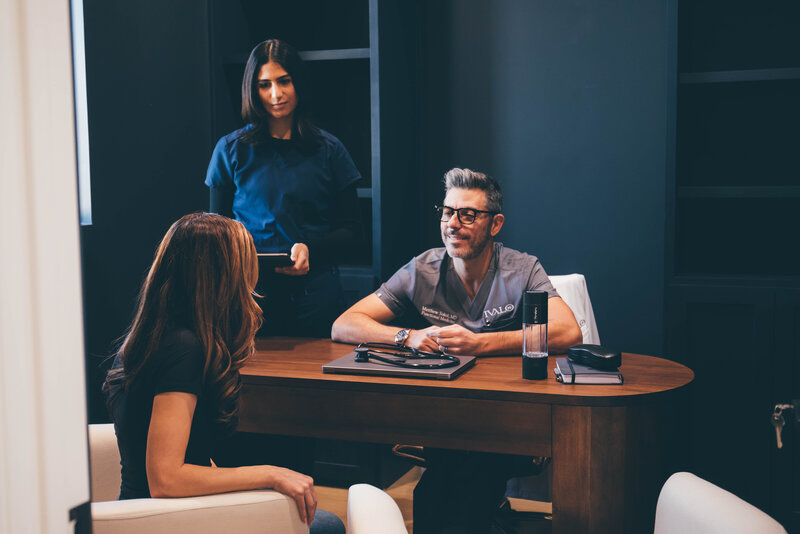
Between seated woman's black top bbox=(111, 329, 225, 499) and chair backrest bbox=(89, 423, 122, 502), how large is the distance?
11.8 inches

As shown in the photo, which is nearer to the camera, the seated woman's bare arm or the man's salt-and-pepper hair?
the seated woman's bare arm

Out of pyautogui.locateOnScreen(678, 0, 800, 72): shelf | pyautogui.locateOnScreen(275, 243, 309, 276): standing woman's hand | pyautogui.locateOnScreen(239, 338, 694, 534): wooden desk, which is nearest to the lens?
pyautogui.locateOnScreen(239, 338, 694, 534): wooden desk

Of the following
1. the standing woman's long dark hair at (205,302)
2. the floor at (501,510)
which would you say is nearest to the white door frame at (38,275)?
the standing woman's long dark hair at (205,302)

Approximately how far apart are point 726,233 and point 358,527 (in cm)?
246

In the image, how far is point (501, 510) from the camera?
2.54 metres

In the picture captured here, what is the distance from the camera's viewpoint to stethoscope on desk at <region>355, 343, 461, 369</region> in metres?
1.77

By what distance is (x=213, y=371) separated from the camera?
1.34 metres

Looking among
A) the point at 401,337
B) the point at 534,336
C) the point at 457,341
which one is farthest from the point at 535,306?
the point at 401,337

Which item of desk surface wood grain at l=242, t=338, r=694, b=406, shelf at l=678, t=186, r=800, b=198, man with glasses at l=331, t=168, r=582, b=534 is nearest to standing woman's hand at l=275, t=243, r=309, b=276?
man with glasses at l=331, t=168, r=582, b=534

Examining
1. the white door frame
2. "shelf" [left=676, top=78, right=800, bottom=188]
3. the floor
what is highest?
"shelf" [left=676, top=78, right=800, bottom=188]

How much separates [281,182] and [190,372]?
1.29 metres

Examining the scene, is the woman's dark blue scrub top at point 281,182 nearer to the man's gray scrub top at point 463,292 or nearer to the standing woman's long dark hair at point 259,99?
the standing woman's long dark hair at point 259,99

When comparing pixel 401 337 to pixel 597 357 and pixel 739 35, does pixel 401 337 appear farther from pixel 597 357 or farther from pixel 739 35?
pixel 739 35

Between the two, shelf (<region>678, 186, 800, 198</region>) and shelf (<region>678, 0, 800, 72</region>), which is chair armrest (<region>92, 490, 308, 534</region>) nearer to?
shelf (<region>678, 186, 800, 198</region>)
